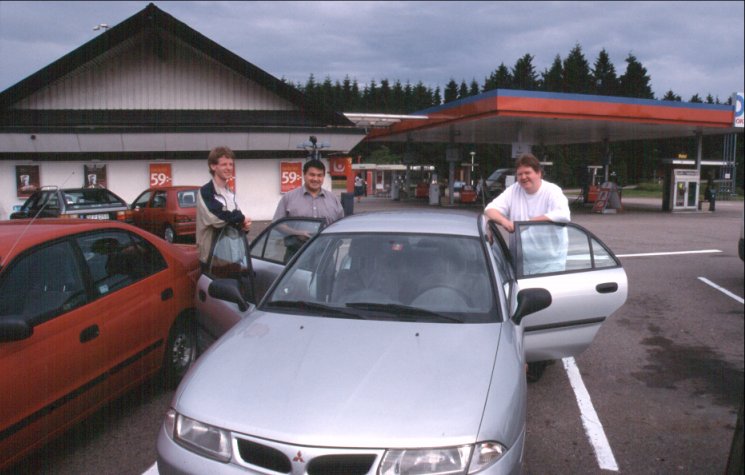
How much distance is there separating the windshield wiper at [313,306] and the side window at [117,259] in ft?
4.16

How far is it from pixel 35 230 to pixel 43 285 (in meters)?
0.43

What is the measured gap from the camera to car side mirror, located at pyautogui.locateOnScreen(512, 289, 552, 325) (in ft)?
11.6

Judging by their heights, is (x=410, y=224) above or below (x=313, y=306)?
above

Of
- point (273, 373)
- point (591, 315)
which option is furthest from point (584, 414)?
point (273, 373)

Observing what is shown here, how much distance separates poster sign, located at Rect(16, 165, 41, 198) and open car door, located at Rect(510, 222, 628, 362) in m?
17.7

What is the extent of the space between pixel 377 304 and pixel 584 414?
6.48 ft

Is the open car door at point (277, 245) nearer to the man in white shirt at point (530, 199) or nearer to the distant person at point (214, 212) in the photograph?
the distant person at point (214, 212)

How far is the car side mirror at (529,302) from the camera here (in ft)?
11.6

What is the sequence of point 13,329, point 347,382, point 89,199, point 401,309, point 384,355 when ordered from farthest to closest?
point 89,199 → point 401,309 → point 13,329 → point 384,355 → point 347,382

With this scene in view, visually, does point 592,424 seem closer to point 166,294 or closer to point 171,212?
point 166,294

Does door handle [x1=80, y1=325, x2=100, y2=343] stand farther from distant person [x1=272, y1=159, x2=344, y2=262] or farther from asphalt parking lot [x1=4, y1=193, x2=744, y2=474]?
distant person [x1=272, y1=159, x2=344, y2=262]

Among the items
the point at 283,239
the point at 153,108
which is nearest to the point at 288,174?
the point at 153,108


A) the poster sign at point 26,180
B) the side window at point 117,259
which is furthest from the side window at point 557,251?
the poster sign at point 26,180

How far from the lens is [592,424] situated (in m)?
4.25
